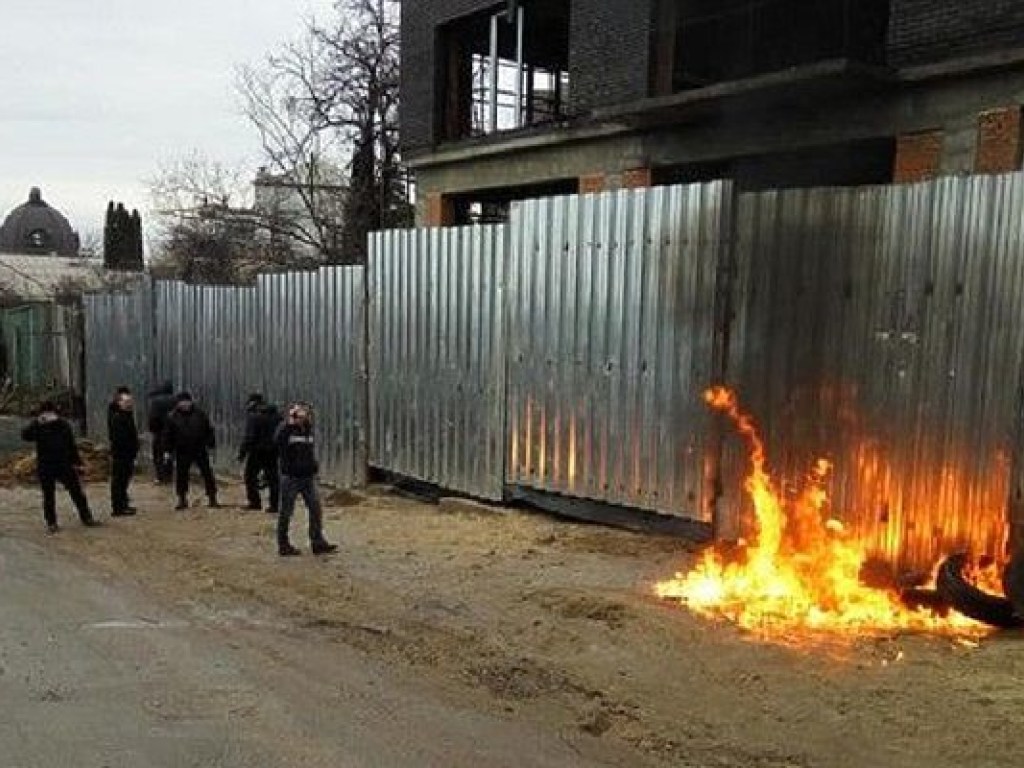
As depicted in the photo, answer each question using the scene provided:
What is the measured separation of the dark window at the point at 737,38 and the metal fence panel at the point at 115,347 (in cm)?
940

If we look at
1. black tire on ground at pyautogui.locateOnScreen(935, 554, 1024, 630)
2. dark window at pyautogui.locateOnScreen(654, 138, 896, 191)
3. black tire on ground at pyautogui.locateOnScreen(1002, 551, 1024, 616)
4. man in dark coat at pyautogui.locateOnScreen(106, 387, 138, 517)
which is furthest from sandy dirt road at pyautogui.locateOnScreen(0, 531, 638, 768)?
dark window at pyautogui.locateOnScreen(654, 138, 896, 191)

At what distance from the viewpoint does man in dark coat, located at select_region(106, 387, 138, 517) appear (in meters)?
12.8

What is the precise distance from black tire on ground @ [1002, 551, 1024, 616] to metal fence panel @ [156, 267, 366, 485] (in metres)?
8.33

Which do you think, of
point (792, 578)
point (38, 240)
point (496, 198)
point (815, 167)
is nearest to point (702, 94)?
point (815, 167)

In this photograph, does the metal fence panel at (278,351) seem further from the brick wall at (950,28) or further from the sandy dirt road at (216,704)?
the brick wall at (950,28)

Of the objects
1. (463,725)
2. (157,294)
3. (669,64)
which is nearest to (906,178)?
(669,64)

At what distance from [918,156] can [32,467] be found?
13.4m

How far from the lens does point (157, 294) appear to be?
1777cm

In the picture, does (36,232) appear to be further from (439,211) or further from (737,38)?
(737,38)

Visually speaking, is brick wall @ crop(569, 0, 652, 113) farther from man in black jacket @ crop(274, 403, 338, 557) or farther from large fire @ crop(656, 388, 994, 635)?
large fire @ crop(656, 388, 994, 635)

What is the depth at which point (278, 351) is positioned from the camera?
47.8 feet

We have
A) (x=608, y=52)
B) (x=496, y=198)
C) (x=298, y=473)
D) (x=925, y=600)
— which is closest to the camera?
(x=925, y=600)

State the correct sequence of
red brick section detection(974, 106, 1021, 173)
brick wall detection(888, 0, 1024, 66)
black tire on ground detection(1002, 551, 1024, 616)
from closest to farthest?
1. black tire on ground detection(1002, 551, 1024, 616)
2. red brick section detection(974, 106, 1021, 173)
3. brick wall detection(888, 0, 1024, 66)

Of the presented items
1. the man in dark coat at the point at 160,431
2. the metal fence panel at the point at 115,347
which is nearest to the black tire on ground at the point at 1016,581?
the man in dark coat at the point at 160,431
